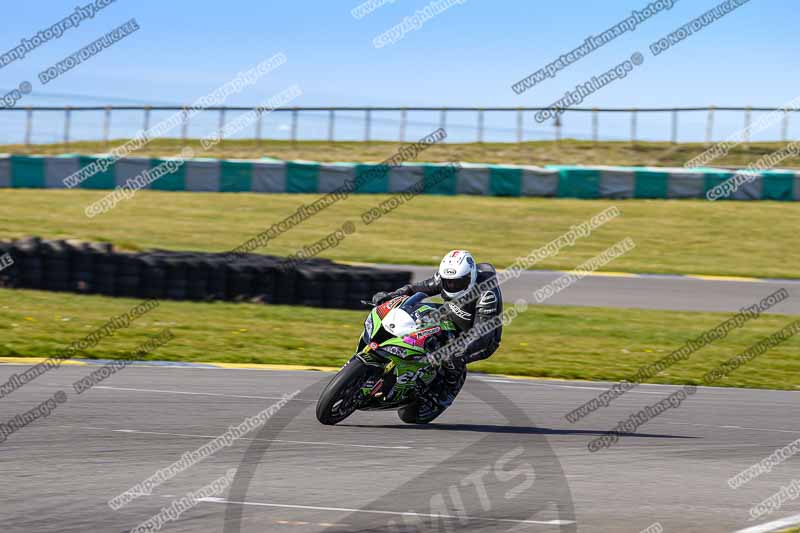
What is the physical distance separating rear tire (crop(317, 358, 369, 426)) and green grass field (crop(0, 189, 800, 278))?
15118 millimetres

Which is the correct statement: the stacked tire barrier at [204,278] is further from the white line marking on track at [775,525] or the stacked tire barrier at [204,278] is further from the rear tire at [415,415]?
the white line marking on track at [775,525]

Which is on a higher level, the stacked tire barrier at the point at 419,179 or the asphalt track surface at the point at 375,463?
the stacked tire barrier at the point at 419,179

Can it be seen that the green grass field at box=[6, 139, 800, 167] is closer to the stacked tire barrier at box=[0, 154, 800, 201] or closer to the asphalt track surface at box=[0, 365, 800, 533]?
the stacked tire barrier at box=[0, 154, 800, 201]

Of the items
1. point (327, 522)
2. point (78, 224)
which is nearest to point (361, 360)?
point (327, 522)

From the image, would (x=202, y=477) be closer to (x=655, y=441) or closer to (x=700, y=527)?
(x=700, y=527)

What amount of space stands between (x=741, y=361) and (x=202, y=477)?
33.7 feet

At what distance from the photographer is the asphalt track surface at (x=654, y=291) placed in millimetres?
20328

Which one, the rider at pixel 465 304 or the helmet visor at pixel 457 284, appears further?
the helmet visor at pixel 457 284

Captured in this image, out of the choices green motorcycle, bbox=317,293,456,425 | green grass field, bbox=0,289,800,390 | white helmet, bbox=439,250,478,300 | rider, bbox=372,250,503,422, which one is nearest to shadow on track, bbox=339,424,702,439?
rider, bbox=372,250,503,422

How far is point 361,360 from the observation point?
8773 millimetres

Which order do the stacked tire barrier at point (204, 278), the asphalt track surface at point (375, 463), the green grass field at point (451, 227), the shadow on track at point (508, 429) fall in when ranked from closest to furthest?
the asphalt track surface at point (375, 463)
the shadow on track at point (508, 429)
the stacked tire barrier at point (204, 278)
the green grass field at point (451, 227)

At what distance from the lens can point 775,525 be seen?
6785 mm

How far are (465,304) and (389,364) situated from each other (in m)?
0.86

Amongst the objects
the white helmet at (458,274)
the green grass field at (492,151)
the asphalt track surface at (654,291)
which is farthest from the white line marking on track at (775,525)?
the green grass field at (492,151)
